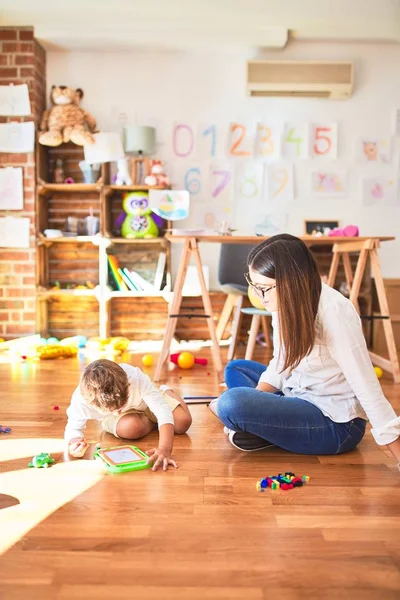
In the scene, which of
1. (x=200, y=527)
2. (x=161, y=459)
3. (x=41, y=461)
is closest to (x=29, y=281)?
(x=41, y=461)

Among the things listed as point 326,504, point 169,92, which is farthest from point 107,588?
point 169,92

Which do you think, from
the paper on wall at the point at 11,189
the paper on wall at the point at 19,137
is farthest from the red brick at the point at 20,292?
the paper on wall at the point at 19,137

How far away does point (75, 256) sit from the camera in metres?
4.43

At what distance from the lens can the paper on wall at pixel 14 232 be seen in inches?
164

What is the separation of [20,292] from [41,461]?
2.71 meters

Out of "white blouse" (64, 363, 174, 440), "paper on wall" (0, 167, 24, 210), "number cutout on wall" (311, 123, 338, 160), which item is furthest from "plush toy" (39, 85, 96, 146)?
"white blouse" (64, 363, 174, 440)

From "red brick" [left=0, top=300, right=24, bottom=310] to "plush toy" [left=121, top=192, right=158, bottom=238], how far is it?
3.03ft

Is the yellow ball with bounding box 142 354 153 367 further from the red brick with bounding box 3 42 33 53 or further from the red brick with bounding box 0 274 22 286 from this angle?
the red brick with bounding box 3 42 33 53

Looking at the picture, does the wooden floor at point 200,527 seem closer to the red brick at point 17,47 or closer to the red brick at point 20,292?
the red brick at point 20,292

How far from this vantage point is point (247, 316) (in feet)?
14.1

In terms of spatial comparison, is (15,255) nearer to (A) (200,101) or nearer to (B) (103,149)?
(B) (103,149)

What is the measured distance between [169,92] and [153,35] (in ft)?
1.39

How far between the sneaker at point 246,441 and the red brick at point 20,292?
2.76 m

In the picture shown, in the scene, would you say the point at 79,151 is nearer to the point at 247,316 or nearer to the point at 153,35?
the point at 153,35
